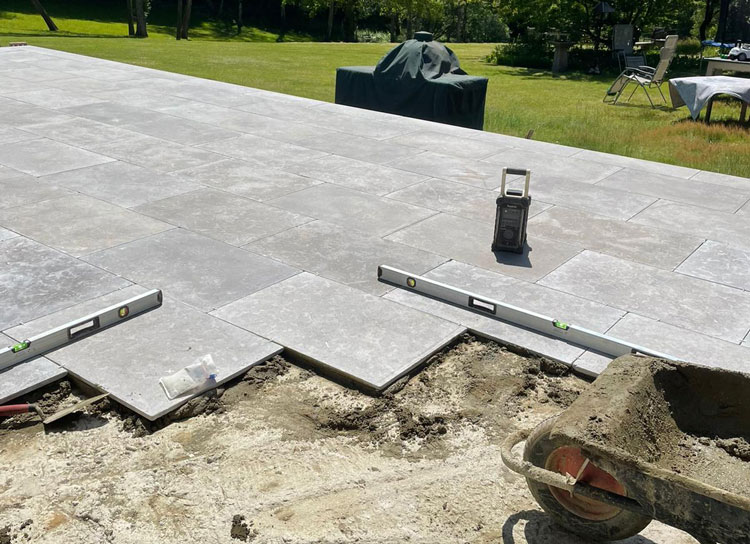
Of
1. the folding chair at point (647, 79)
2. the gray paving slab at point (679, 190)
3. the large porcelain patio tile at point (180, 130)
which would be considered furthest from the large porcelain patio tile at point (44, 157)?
the folding chair at point (647, 79)

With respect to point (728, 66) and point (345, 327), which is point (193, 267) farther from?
point (728, 66)

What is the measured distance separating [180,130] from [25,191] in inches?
139

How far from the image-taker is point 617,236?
7777 mm

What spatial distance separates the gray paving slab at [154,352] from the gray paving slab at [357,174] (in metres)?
3.80

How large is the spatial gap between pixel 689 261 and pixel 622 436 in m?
4.31

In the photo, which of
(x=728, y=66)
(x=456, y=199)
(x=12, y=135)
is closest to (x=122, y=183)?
(x=12, y=135)

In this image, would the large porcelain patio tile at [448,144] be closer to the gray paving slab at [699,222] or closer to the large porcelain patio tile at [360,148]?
the large porcelain patio tile at [360,148]

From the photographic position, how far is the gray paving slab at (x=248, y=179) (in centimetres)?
885

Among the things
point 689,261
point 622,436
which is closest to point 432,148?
point 689,261

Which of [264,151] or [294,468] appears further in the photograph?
[264,151]

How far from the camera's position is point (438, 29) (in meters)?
59.4

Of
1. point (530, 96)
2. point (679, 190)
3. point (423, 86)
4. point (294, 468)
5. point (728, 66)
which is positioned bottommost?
point (294, 468)

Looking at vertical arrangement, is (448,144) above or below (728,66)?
below

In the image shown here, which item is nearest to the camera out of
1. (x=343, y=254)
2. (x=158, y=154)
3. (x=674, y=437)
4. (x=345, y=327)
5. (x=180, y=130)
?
(x=674, y=437)
